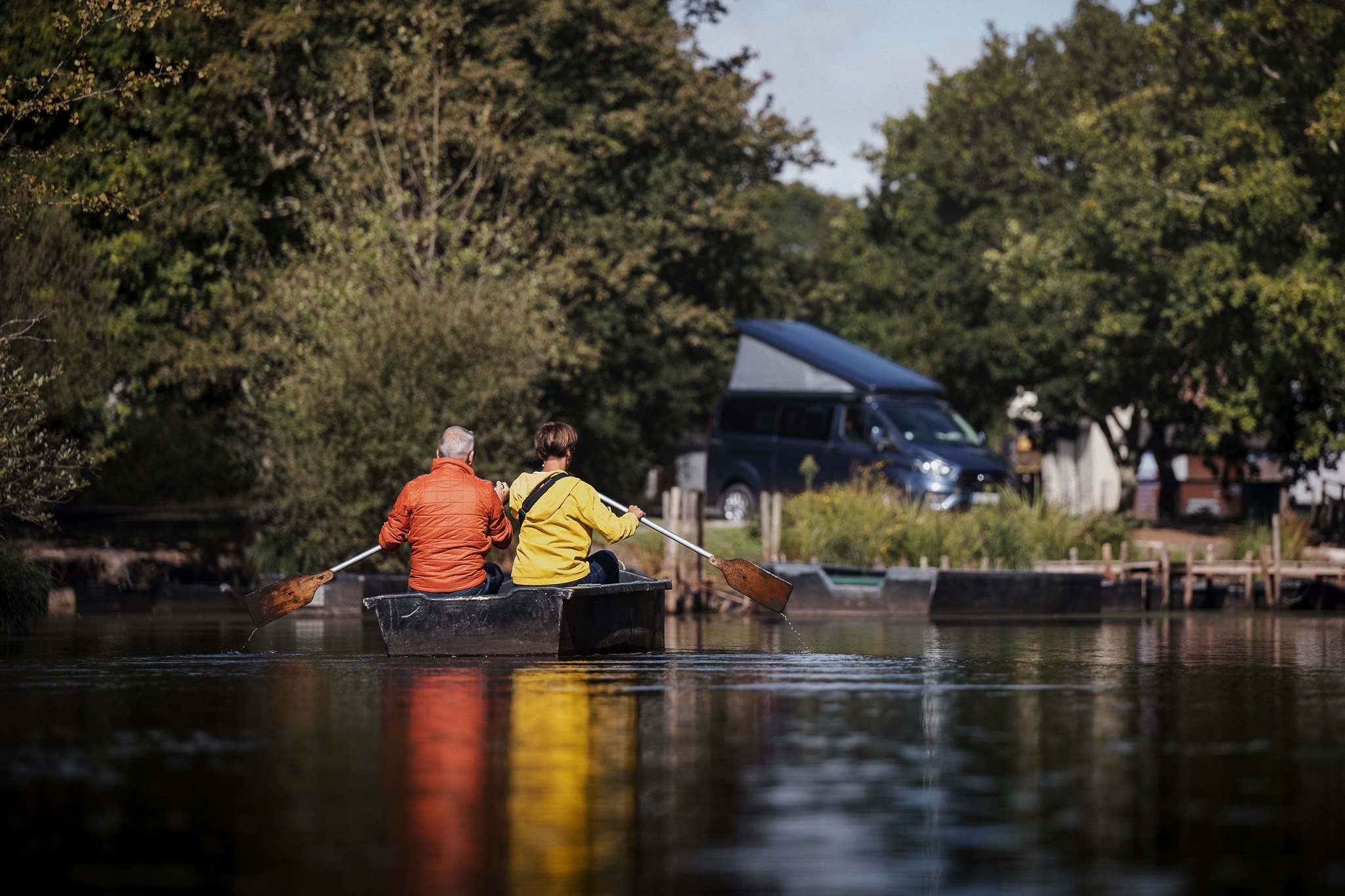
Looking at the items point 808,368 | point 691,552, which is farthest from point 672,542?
point 808,368

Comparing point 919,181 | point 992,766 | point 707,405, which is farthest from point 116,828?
point 919,181

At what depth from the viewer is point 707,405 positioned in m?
56.0

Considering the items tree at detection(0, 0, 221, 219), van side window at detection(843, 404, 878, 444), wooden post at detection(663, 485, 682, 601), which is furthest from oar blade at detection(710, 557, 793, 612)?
van side window at detection(843, 404, 878, 444)

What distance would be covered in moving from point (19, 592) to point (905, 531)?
13.9 metres

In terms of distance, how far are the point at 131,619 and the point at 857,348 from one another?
19.3 m

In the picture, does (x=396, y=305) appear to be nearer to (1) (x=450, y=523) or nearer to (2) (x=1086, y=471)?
(1) (x=450, y=523)

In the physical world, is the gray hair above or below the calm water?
above

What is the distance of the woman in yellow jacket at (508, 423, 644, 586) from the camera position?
16.0 m

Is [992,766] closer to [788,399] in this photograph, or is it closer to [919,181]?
[788,399]

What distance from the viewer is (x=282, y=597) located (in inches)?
746

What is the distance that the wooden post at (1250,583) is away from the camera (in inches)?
1303

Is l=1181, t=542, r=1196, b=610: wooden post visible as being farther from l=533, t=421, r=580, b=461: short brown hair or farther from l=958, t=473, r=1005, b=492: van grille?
l=533, t=421, r=580, b=461: short brown hair

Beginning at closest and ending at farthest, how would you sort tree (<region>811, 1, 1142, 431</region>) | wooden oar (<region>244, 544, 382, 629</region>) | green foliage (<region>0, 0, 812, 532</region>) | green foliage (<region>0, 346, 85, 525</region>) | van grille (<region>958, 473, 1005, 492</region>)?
wooden oar (<region>244, 544, 382, 629</region>)
green foliage (<region>0, 346, 85, 525</region>)
green foliage (<region>0, 0, 812, 532</region>)
van grille (<region>958, 473, 1005, 492</region>)
tree (<region>811, 1, 1142, 431</region>)

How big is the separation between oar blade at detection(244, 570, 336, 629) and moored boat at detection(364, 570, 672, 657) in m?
2.46
